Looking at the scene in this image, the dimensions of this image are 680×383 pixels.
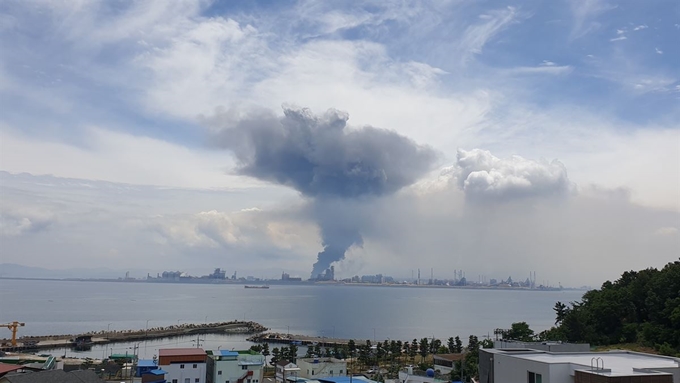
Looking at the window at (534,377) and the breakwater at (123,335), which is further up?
the window at (534,377)

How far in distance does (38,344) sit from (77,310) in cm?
3938

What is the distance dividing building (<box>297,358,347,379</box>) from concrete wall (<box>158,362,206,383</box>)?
4583 millimetres

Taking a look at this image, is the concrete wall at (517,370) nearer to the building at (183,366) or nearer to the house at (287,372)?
the house at (287,372)

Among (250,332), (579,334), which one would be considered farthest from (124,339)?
(579,334)

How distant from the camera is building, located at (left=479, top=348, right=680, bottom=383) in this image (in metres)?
7.29

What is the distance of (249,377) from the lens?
1802 centimetres

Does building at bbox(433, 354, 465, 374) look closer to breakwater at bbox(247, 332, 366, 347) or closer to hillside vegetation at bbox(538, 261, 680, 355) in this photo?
hillside vegetation at bbox(538, 261, 680, 355)

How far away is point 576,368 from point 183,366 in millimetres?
13721

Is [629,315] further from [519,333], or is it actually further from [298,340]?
[298,340]

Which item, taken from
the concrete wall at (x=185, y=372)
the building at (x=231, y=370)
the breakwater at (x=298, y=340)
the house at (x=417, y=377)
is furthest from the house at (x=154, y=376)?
the breakwater at (x=298, y=340)

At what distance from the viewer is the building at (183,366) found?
17500 millimetres

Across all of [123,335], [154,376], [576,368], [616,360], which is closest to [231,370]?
[154,376]

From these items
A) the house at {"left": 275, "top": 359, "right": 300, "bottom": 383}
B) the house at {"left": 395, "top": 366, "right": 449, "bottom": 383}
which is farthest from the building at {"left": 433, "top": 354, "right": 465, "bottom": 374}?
the house at {"left": 275, "top": 359, "right": 300, "bottom": 383}

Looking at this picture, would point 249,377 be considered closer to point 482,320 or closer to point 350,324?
point 350,324
